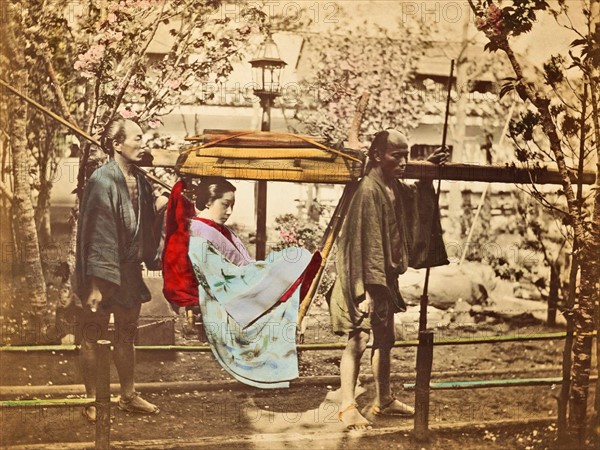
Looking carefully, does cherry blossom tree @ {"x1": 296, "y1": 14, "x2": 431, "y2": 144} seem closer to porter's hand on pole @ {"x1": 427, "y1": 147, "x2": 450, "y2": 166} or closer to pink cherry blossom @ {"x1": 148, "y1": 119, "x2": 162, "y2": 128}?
porter's hand on pole @ {"x1": 427, "y1": 147, "x2": 450, "y2": 166}

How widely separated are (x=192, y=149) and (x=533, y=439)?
2.56 meters

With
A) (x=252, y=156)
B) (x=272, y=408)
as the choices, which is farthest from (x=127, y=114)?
(x=272, y=408)

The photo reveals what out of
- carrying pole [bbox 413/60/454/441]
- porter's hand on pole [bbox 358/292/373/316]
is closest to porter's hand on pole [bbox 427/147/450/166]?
carrying pole [bbox 413/60/454/441]

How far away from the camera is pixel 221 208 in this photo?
13.3 ft

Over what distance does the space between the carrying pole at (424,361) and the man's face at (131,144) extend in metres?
1.63

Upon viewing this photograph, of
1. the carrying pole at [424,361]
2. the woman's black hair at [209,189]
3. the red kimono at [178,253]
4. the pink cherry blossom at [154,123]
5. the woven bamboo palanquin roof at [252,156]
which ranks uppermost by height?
the pink cherry blossom at [154,123]

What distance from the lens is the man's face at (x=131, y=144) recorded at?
3.99 m

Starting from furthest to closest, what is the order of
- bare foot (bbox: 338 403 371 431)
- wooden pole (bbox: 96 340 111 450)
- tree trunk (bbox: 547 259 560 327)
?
1. tree trunk (bbox: 547 259 560 327)
2. bare foot (bbox: 338 403 371 431)
3. wooden pole (bbox: 96 340 111 450)

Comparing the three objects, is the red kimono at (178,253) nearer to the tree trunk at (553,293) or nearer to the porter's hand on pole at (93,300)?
the porter's hand on pole at (93,300)

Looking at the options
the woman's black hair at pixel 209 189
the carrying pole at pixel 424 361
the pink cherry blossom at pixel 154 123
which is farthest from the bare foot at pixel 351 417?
the pink cherry blossom at pixel 154 123

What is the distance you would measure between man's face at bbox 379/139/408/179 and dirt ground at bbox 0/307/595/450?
0.85 metres

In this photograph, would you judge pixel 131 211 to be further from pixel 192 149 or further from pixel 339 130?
pixel 339 130

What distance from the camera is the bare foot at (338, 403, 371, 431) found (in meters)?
4.17

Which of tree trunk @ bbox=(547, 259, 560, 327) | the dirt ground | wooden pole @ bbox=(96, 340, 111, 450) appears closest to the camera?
wooden pole @ bbox=(96, 340, 111, 450)
